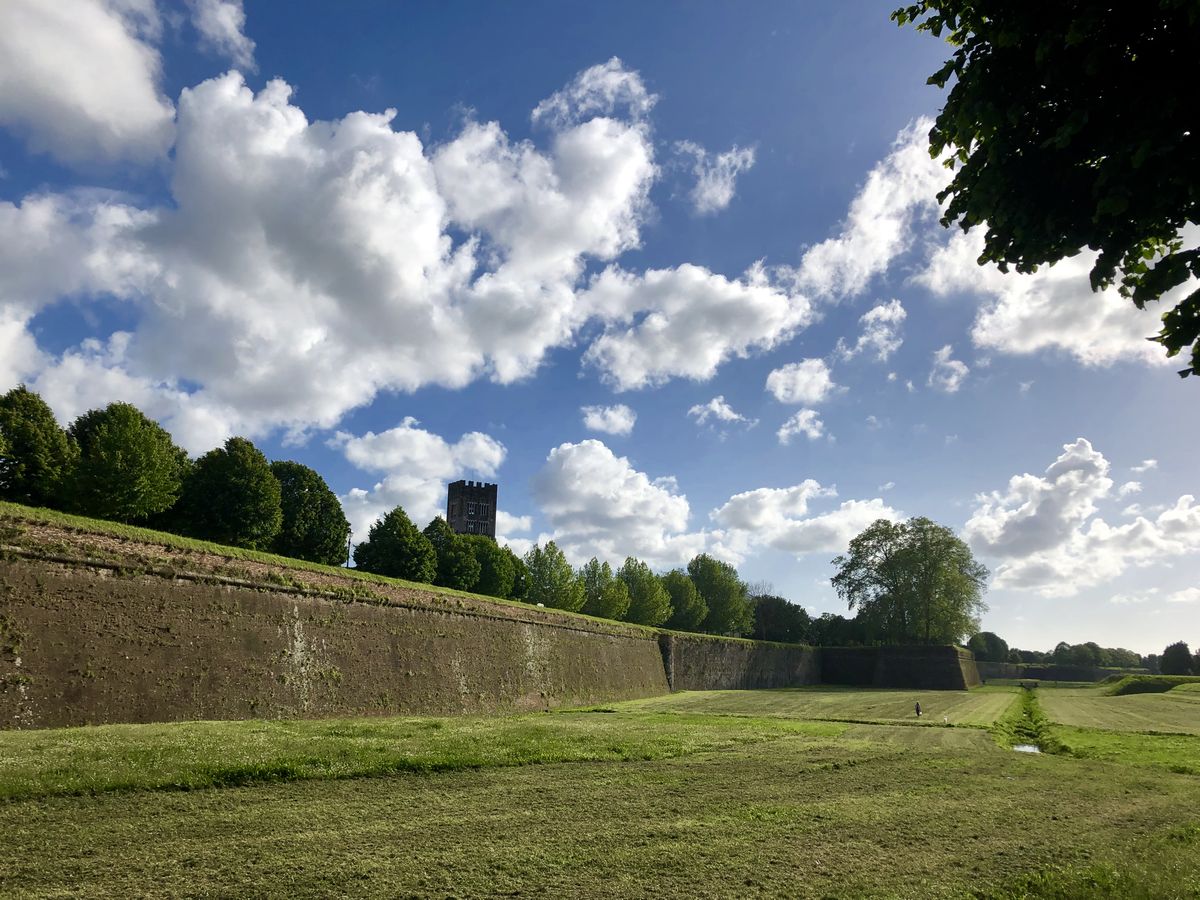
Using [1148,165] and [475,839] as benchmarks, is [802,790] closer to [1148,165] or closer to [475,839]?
[475,839]

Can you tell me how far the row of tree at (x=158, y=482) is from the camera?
36.1 meters

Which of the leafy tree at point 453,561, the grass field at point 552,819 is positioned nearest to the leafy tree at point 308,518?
the leafy tree at point 453,561

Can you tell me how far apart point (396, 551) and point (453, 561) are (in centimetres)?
787

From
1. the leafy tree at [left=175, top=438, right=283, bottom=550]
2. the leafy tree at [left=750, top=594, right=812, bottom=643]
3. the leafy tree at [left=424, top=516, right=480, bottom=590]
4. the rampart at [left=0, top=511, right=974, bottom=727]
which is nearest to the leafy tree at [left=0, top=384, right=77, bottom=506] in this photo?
the leafy tree at [left=175, top=438, right=283, bottom=550]

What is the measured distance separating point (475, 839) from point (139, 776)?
634 centimetres

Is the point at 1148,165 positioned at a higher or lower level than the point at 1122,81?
lower

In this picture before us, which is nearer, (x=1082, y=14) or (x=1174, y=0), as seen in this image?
(x=1174, y=0)

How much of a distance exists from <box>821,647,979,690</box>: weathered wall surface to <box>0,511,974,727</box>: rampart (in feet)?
136

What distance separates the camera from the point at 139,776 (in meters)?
11.4

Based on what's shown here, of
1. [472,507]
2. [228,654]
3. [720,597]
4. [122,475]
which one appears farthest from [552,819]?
[472,507]

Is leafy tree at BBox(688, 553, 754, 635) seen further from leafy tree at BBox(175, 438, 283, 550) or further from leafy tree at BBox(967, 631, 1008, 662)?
leafy tree at BBox(175, 438, 283, 550)

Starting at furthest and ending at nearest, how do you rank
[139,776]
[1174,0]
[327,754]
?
[327,754]
[139,776]
[1174,0]

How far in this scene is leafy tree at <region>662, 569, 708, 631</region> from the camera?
91.6 metres

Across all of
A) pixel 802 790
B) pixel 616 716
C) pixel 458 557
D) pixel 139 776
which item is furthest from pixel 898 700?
pixel 139 776
